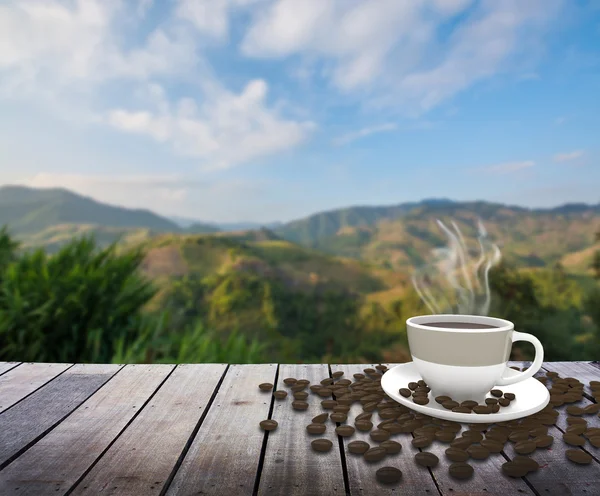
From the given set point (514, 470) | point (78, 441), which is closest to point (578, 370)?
point (514, 470)

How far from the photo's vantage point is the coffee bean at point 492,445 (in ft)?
2.58

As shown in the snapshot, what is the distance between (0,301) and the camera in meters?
2.59

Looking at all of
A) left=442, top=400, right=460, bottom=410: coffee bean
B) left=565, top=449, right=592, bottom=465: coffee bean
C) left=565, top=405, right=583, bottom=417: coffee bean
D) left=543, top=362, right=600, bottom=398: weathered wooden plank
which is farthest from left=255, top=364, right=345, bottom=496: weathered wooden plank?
left=543, top=362, right=600, bottom=398: weathered wooden plank

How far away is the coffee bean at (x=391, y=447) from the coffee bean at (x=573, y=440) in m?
0.28

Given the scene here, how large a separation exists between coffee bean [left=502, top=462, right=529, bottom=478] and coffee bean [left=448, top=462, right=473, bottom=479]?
52 mm

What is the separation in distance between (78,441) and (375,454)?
0.49 m

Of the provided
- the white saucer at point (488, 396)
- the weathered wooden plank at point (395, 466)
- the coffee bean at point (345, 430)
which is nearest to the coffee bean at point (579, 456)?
the white saucer at point (488, 396)

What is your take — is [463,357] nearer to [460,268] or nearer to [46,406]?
[460,268]

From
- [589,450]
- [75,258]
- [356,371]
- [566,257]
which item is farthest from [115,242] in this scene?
[566,257]

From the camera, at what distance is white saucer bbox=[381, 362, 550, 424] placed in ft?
2.89

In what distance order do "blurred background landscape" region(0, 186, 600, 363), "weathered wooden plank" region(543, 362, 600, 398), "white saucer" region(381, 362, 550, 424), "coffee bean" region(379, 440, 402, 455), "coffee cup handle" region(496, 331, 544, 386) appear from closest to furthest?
"coffee bean" region(379, 440, 402, 455), "white saucer" region(381, 362, 550, 424), "coffee cup handle" region(496, 331, 544, 386), "weathered wooden plank" region(543, 362, 600, 398), "blurred background landscape" region(0, 186, 600, 363)

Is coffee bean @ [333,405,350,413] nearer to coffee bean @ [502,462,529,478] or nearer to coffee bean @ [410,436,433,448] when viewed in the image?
coffee bean @ [410,436,433,448]

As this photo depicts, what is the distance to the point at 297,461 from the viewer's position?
76 cm

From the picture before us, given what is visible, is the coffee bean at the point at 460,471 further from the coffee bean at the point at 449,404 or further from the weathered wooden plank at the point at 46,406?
the weathered wooden plank at the point at 46,406
